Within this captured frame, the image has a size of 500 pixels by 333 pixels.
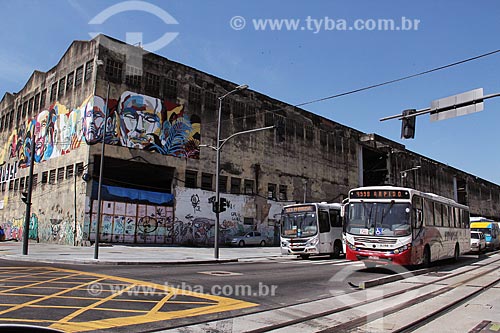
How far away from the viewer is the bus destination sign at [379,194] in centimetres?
1538

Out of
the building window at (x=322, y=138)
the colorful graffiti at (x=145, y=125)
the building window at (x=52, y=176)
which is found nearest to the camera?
the colorful graffiti at (x=145, y=125)

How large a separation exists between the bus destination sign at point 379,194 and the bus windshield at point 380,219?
256mm

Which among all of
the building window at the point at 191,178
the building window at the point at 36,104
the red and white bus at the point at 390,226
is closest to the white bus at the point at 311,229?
the red and white bus at the point at 390,226

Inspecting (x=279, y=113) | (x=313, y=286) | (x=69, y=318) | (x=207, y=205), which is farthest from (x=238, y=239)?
(x=69, y=318)

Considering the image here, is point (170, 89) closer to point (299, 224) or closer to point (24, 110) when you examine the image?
point (24, 110)

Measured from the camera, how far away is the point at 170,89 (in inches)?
1471

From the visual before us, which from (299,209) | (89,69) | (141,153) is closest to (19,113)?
(89,69)

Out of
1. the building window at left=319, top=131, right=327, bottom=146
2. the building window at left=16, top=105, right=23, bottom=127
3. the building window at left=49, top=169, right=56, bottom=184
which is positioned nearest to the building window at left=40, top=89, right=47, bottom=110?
the building window at left=16, top=105, right=23, bottom=127

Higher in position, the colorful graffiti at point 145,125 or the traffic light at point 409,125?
the colorful graffiti at point 145,125

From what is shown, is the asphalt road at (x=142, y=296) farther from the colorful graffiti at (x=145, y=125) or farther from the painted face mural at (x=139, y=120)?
the painted face mural at (x=139, y=120)

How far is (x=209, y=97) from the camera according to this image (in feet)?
133

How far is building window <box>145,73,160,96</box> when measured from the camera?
3577cm

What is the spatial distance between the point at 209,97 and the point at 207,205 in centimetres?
1046

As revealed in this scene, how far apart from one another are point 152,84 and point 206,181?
33.1 feet
